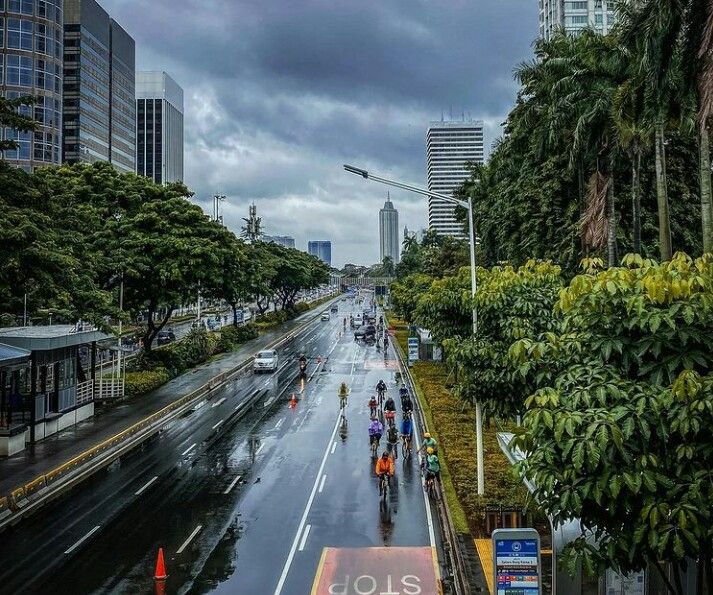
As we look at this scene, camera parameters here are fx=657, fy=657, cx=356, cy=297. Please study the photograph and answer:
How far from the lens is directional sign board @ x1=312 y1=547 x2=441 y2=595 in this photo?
1308cm

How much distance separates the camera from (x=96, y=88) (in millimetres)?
104375

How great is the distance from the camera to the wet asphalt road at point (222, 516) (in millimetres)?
13977

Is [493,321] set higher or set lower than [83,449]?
higher

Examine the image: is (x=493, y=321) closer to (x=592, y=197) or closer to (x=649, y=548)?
(x=649, y=548)

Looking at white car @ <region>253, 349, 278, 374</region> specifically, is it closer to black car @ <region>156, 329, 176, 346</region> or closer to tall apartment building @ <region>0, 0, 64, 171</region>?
black car @ <region>156, 329, 176, 346</region>

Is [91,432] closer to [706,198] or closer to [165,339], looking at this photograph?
[706,198]

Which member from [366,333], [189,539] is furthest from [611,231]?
[366,333]

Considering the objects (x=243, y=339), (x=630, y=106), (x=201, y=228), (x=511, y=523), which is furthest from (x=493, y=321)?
(x=243, y=339)

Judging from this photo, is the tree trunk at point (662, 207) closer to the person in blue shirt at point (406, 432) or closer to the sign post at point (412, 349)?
the person in blue shirt at point (406, 432)

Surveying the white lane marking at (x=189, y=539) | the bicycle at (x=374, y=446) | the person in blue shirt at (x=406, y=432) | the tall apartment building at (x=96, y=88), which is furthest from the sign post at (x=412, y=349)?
the tall apartment building at (x=96, y=88)

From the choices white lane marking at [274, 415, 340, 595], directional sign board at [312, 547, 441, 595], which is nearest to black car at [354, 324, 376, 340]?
white lane marking at [274, 415, 340, 595]

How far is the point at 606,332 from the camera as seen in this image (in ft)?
24.9

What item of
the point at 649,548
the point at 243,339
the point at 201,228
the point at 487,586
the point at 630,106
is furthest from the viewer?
the point at 243,339

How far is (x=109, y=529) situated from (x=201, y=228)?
25.9 metres
